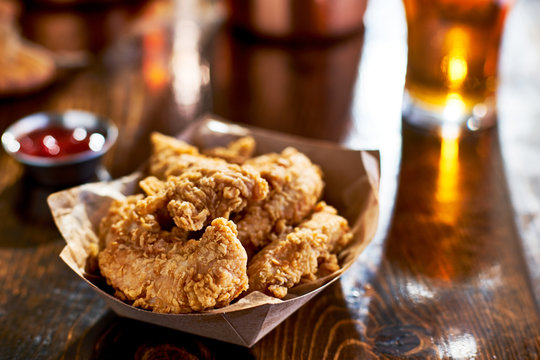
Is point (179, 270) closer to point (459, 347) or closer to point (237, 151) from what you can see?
point (237, 151)

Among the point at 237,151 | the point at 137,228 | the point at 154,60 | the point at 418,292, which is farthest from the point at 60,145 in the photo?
the point at 418,292

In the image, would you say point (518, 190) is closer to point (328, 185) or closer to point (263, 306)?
point (328, 185)

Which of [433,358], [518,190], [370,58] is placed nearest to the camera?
[433,358]

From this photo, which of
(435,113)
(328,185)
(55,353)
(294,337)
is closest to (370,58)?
(435,113)

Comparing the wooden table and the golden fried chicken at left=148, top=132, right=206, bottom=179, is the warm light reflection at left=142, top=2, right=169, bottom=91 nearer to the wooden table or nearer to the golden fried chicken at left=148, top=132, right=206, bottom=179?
the wooden table

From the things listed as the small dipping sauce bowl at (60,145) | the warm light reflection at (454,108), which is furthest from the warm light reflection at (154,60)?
the warm light reflection at (454,108)

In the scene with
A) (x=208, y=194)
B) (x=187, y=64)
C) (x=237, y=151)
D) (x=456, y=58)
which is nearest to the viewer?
(x=208, y=194)
